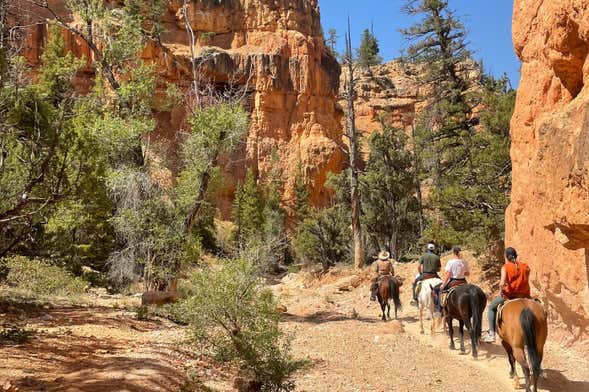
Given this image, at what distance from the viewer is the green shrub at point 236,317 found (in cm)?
708

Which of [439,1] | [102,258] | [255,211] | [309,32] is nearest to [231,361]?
[102,258]

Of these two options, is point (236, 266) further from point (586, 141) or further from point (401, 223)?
point (401, 223)

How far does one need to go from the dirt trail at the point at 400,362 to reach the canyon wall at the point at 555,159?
4.44 feet

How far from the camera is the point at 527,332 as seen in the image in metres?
7.33

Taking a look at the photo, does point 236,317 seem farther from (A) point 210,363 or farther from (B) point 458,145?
(B) point 458,145

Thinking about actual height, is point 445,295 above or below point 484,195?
below

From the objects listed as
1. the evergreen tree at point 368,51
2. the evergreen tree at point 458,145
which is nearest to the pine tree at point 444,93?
the evergreen tree at point 458,145

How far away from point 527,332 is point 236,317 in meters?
4.39

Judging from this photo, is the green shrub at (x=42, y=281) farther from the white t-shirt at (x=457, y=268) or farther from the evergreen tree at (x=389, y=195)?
the evergreen tree at (x=389, y=195)

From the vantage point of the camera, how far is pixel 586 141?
21.6 ft

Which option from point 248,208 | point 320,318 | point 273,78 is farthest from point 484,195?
point 273,78

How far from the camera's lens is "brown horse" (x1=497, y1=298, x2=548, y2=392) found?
7234 mm

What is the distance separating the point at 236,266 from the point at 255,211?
3518 cm

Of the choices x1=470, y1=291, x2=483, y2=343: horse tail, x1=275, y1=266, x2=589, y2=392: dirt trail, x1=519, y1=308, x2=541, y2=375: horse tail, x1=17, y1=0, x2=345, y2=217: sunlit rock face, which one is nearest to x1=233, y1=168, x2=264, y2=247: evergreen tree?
x1=17, y1=0, x2=345, y2=217: sunlit rock face
